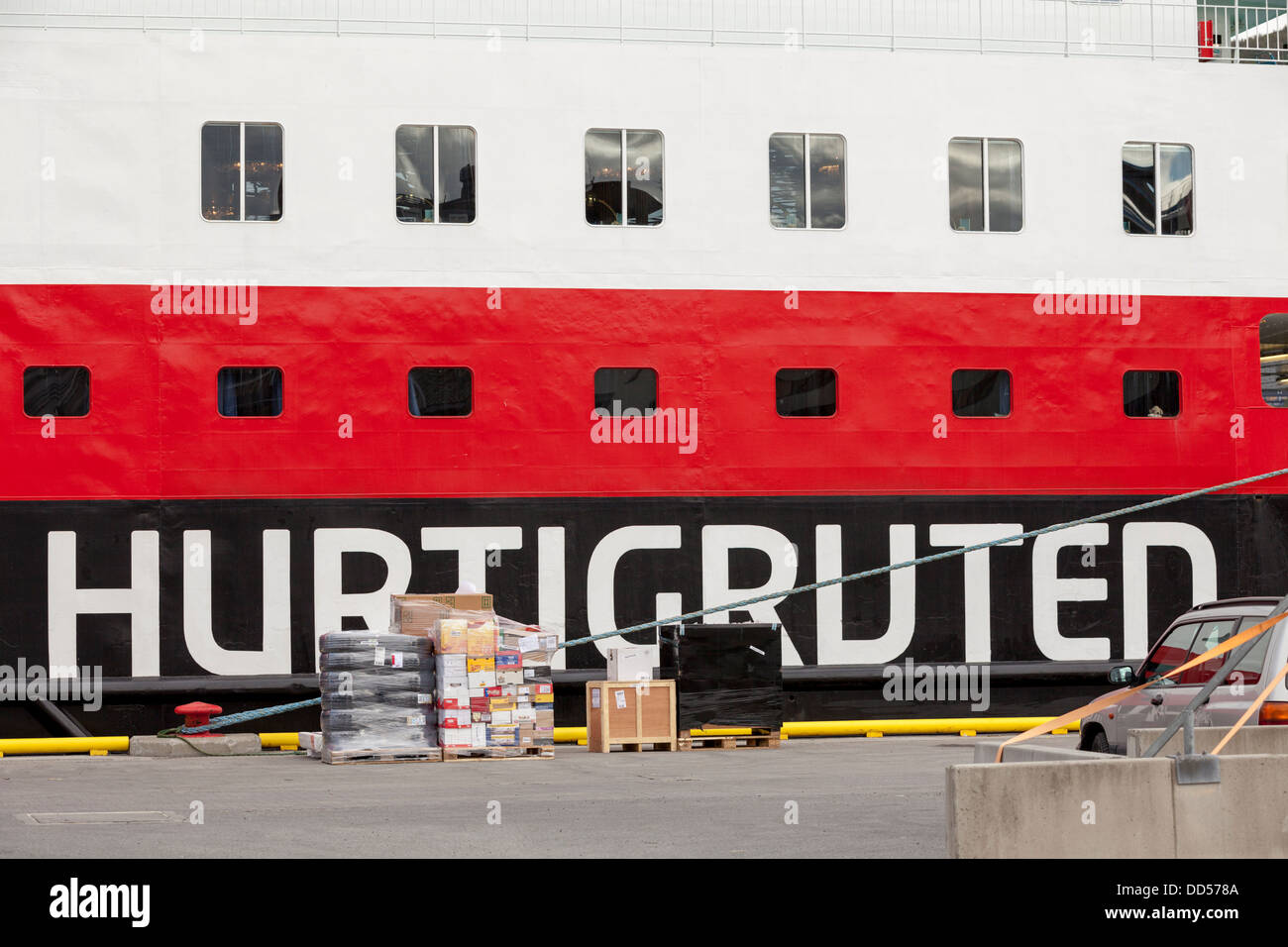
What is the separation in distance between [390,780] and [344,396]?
15.7ft

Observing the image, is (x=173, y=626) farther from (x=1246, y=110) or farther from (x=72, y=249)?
(x=1246, y=110)

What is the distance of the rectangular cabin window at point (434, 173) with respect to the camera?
17.1 metres

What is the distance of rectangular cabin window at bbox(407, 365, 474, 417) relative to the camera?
55.2 ft

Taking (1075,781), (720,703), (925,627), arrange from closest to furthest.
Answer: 1. (1075,781)
2. (720,703)
3. (925,627)

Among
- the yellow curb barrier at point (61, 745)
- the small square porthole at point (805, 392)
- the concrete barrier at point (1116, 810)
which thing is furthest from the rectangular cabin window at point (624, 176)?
the concrete barrier at point (1116, 810)

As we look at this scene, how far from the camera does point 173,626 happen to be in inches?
634

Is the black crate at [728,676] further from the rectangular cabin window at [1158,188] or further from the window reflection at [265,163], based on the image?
the rectangular cabin window at [1158,188]

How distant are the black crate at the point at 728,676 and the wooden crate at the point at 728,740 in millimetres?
94

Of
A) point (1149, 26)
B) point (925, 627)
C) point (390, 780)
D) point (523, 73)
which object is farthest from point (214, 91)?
point (1149, 26)

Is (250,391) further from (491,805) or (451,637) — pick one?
(491,805)

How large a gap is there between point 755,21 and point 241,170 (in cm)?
589

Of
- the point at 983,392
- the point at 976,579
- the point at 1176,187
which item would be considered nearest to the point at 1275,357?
the point at 1176,187

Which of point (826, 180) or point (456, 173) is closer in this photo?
point (456, 173)

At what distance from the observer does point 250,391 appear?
1659 cm
